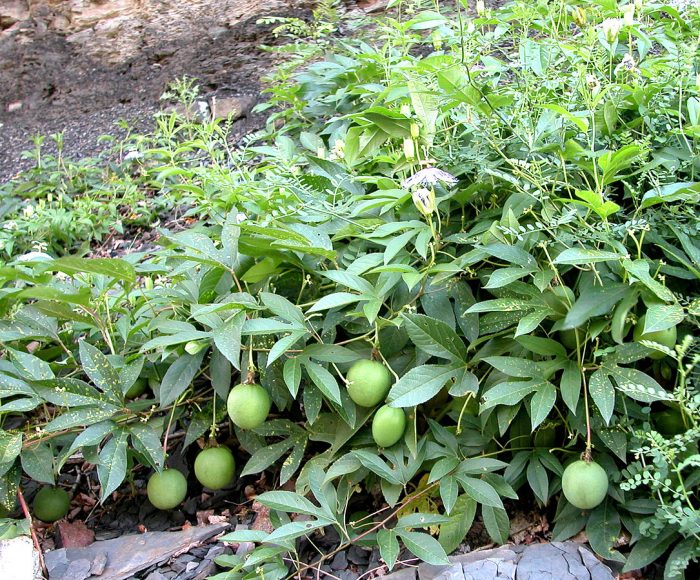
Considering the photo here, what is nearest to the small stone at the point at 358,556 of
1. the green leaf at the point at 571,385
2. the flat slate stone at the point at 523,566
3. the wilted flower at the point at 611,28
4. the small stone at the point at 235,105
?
the flat slate stone at the point at 523,566

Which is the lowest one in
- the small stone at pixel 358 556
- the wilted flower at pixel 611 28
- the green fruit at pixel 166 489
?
the small stone at pixel 358 556

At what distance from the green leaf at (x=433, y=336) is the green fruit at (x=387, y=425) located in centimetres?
16

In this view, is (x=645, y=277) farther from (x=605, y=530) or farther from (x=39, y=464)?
(x=39, y=464)

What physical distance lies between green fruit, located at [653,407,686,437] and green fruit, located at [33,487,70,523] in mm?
1516

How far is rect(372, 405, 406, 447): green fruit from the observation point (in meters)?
1.65

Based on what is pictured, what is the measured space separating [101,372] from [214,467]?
0.37m

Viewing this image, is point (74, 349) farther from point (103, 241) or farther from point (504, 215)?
point (103, 241)

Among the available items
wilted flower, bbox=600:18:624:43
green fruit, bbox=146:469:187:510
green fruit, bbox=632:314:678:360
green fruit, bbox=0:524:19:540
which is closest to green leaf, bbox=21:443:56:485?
green fruit, bbox=0:524:19:540

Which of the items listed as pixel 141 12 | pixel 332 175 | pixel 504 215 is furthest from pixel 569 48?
pixel 141 12

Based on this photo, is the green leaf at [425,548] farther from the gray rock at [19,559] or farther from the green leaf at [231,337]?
the gray rock at [19,559]

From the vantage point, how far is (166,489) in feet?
6.16

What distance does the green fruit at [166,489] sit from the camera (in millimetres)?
1878

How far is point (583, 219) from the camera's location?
1.62m

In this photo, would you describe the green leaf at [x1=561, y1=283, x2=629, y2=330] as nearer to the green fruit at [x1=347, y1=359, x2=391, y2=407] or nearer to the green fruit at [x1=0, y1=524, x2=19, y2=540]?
the green fruit at [x1=347, y1=359, x2=391, y2=407]
